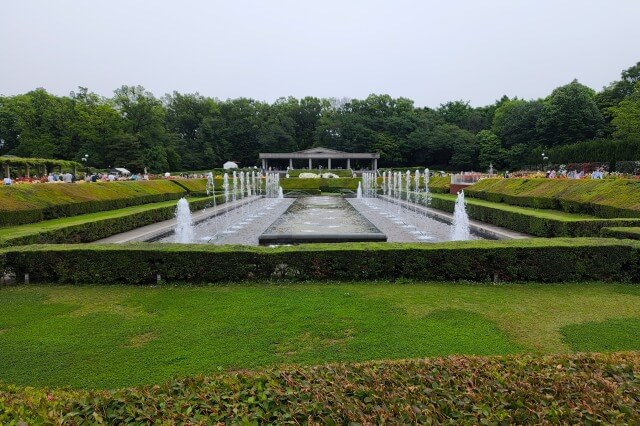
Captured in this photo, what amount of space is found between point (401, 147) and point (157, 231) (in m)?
53.2

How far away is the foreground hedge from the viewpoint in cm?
208

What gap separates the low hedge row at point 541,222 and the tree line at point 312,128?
87.4 feet

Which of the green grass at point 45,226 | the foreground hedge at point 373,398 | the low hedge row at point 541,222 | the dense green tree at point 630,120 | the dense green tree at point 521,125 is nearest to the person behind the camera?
the foreground hedge at point 373,398

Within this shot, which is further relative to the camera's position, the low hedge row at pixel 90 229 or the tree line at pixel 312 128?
the tree line at pixel 312 128

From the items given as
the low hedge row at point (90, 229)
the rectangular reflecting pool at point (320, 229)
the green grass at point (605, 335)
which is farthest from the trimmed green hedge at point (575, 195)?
the low hedge row at point (90, 229)

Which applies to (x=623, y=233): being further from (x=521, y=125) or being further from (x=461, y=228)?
(x=521, y=125)

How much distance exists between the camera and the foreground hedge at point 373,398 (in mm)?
2078

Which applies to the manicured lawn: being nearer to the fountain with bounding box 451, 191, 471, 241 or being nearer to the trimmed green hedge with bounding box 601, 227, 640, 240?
the trimmed green hedge with bounding box 601, 227, 640, 240

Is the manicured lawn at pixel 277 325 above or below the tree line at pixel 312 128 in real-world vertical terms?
below

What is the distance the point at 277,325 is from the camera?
506 cm

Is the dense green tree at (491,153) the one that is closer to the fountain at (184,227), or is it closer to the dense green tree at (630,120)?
the dense green tree at (630,120)

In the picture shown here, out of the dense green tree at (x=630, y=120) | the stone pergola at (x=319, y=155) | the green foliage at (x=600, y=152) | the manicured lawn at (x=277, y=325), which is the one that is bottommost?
the manicured lawn at (x=277, y=325)

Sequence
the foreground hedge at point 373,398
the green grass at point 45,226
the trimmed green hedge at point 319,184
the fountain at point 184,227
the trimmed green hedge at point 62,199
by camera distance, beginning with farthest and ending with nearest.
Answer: the trimmed green hedge at point 319,184 → the trimmed green hedge at point 62,199 → the fountain at point 184,227 → the green grass at point 45,226 → the foreground hedge at point 373,398

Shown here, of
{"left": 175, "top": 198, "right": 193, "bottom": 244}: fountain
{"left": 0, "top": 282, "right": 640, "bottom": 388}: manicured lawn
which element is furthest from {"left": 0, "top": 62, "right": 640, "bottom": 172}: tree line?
{"left": 0, "top": 282, "right": 640, "bottom": 388}: manicured lawn
